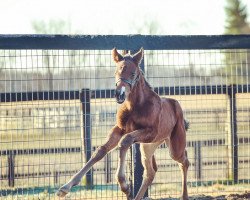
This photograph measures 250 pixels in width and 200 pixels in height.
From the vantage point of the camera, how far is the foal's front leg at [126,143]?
563cm

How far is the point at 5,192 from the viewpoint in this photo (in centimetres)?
780

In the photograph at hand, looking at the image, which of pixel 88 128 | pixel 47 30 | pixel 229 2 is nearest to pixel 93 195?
pixel 88 128

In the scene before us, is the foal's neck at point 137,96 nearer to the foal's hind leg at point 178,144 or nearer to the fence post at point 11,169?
the foal's hind leg at point 178,144

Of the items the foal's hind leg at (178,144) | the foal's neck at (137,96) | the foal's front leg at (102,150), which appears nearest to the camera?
the foal's front leg at (102,150)

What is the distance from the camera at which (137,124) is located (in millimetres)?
6180

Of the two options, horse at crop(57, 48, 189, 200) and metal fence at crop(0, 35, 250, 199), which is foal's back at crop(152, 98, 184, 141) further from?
metal fence at crop(0, 35, 250, 199)

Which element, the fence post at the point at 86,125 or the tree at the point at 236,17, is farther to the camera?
the tree at the point at 236,17

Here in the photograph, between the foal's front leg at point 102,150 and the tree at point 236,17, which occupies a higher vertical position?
the tree at point 236,17

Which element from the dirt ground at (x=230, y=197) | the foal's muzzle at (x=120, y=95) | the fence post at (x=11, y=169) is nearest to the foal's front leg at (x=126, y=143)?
the foal's muzzle at (x=120, y=95)

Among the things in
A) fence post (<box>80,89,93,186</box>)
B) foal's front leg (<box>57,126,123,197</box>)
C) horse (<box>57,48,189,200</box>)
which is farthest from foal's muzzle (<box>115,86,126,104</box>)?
fence post (<box>80,89,93,186</box>)

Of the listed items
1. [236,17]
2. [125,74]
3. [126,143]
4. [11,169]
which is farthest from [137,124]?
[236,17]

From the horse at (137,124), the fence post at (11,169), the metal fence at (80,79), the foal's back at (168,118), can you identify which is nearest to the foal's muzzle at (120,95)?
the horse at (137,124)

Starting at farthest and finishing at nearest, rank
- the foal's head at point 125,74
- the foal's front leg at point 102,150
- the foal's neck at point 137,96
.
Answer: the foal's neck at point 137,96, the foal's front leg at point 102,150, the foal's head at point 125,74

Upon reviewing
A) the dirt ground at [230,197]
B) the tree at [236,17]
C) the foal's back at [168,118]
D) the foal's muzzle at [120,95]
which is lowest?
the dirt ground at [230,197]
